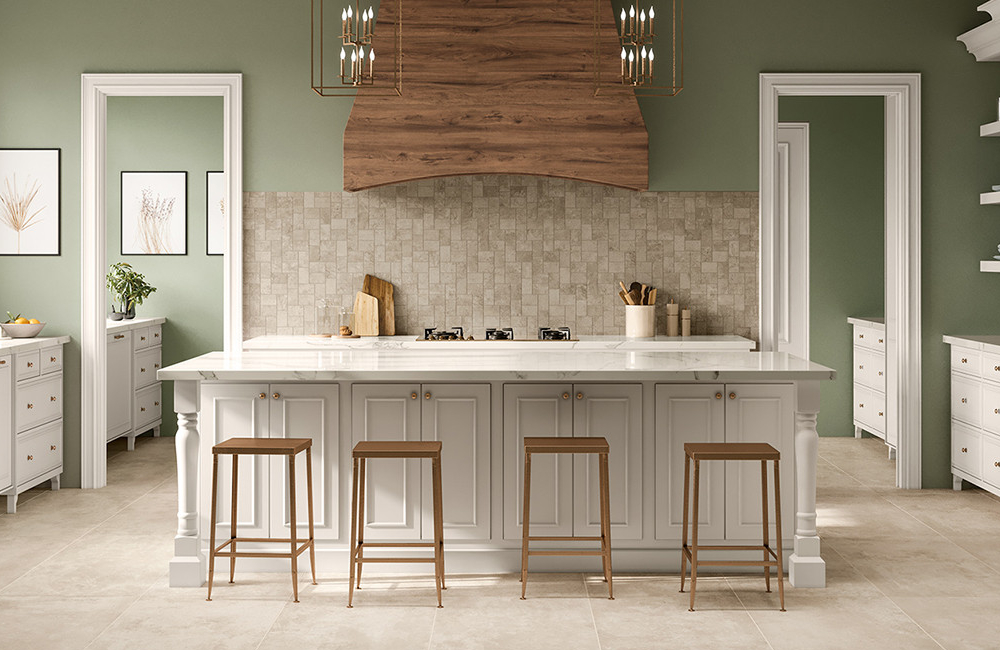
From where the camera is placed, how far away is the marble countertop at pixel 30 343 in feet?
16.6

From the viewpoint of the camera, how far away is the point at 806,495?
150 inches

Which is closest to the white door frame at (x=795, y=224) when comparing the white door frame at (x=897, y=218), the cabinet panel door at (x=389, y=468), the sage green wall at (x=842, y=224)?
the sage green wall at (x=842, y=224)

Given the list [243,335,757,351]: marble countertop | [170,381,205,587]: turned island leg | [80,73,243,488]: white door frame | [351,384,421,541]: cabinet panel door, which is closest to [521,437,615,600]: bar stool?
[351,384,421,541]: cabinet panel door

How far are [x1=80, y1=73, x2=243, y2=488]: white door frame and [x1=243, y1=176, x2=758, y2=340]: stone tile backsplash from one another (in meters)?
0.10

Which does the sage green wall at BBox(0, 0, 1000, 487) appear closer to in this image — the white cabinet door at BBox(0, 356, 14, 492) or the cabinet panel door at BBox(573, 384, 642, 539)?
the white cabinet door at BBox(0, 356, 14, 492)

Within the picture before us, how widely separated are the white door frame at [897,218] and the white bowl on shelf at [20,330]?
4284 millimetres

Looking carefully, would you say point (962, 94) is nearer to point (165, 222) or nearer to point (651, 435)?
point (651, 435)

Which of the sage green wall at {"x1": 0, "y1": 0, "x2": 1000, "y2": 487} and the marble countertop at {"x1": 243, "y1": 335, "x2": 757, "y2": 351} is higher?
the sage green wall at {"x1": 0, "y1": 0, "x2": 1000, "y2": 487}

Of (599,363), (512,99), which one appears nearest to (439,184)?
(512,99)

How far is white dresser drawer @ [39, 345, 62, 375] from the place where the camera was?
544 cm

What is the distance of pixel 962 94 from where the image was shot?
222 inches

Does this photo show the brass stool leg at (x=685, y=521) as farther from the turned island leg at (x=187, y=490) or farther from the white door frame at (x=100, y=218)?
the white door frame at (x=100, y=218)

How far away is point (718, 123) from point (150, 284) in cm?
456

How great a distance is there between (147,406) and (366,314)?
2.55 metres
